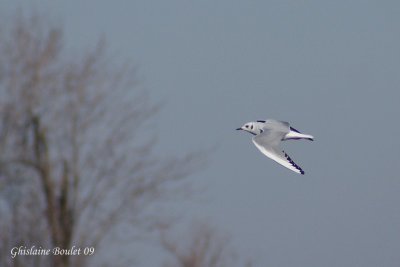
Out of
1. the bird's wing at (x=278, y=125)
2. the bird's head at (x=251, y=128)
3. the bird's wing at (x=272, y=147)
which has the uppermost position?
the bird's head at (x=251, y=128)

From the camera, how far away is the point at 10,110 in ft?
35.8

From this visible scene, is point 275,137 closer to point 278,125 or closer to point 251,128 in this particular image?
point 278,125

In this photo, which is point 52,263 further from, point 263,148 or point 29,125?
point 263,148

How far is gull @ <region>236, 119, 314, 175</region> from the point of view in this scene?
1055 centimetres

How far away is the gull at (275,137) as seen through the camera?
10.5 metres

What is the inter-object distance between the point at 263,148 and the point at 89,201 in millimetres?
2158

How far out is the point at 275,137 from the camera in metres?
11.1

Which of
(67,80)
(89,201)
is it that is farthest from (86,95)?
(89,201)

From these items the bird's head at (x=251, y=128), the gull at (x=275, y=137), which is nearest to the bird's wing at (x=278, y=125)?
the gull at (x=275, y=137)

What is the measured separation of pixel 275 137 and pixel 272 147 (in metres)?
0.24

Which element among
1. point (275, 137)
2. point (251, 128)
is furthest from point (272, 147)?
point (251, 128)

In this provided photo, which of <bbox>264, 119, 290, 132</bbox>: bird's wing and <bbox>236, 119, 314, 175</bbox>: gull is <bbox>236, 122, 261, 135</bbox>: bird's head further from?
<bbox>264, 119, 290, 132</bbox>: bird's wing

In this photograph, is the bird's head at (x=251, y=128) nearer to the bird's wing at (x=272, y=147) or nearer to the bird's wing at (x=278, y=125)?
the bird's wing at (x=278, y=125)

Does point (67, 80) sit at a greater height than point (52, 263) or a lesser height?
greater
